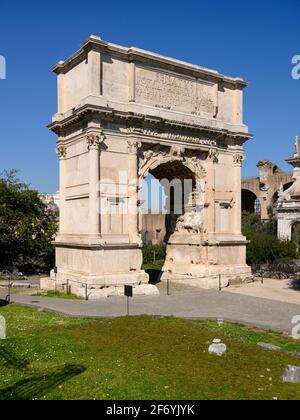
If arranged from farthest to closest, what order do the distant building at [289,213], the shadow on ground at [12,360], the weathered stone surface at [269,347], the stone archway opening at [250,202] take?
the stone archway opening at [250,202] < the distant building at [289,213] < the weathered stone surface at [269,347] < the shadow on ground at [12,360]

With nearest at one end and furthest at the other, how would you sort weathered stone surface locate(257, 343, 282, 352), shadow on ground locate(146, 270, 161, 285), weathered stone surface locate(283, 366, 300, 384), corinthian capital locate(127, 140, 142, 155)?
1. weathered stone surface locate(283, 366, 300, 384)
2. weathered stone surface locate(257, 343, 282, 352)
3. corinthian capital locate(127, 140, 142, 155)
4. shadow on ground locate(146, 270, 161, 285)

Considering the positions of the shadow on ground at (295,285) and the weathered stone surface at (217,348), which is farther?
the shadow on ground at (295,285)

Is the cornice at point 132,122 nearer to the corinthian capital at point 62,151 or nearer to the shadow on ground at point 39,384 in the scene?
the corinthian capital at point 62,151

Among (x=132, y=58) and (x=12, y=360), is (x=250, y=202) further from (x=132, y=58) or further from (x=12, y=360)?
(x=12, y=360)

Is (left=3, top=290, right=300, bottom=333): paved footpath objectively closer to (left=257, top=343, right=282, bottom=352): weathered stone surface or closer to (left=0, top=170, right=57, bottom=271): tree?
(left=257, top=343, right=282, bottom=352): weathered stone surface

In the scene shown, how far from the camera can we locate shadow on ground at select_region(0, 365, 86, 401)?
7832 millimetres

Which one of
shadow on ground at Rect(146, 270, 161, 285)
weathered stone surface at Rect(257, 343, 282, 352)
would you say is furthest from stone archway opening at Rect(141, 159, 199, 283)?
weathered stone surface at Rect(257, 343, 282, 352)

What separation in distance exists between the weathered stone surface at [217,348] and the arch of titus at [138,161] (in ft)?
28.7

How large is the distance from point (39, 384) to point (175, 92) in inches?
650

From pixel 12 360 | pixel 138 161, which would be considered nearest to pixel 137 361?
pixel 12 360

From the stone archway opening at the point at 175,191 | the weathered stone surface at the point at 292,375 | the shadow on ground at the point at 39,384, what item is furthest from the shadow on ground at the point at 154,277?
the weathered stone surface at the point at 292,375

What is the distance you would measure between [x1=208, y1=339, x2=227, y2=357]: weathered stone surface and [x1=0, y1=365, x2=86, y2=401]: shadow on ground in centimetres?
290

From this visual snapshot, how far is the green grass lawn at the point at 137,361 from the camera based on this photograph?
796 cm
